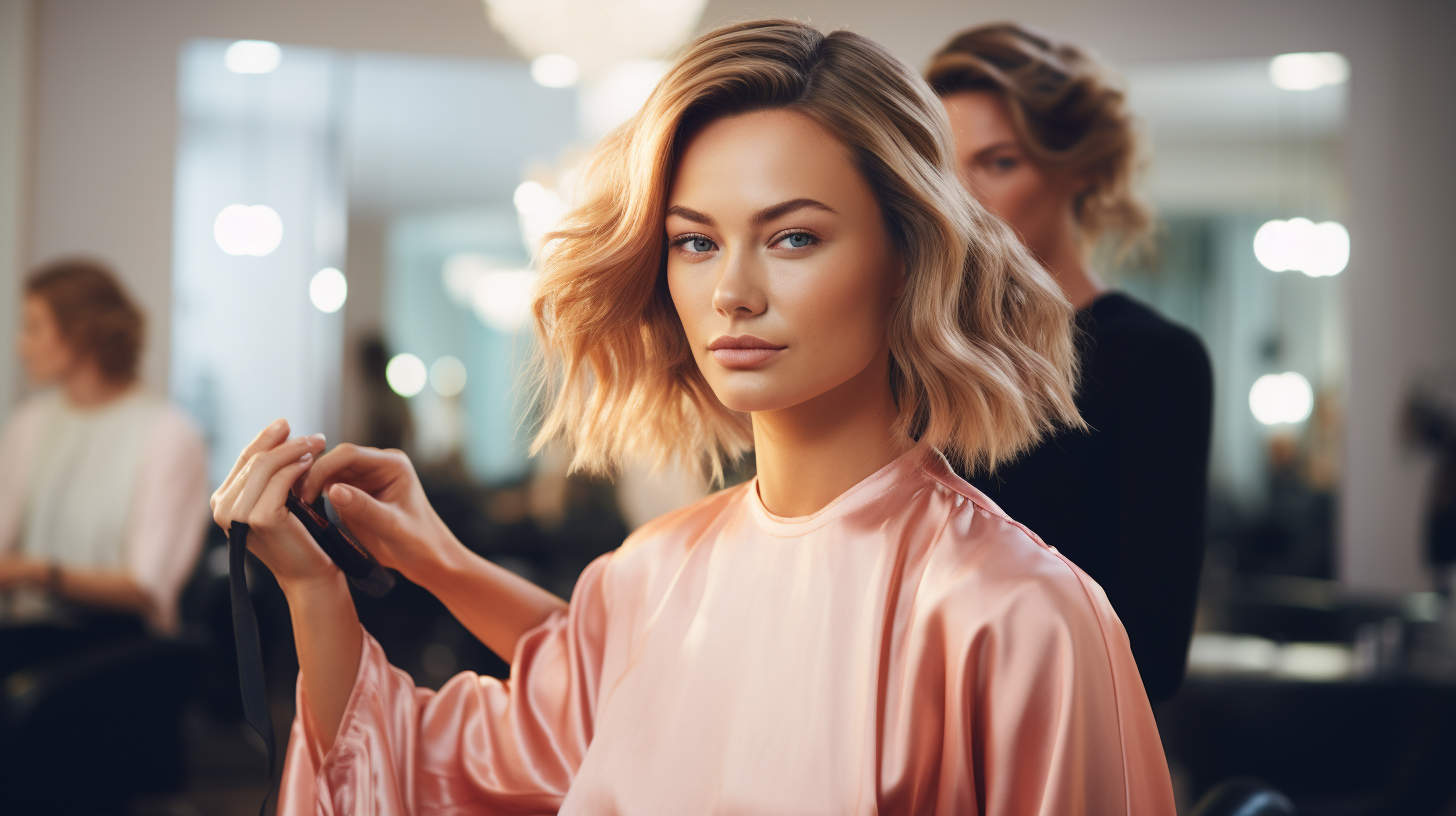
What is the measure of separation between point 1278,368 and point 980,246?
13.0ft

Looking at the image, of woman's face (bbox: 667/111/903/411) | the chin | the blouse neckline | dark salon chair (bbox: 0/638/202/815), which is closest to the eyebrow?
woman's face (bbox: 667/111/903/411)

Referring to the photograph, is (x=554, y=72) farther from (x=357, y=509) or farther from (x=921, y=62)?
(x=357, y=509)

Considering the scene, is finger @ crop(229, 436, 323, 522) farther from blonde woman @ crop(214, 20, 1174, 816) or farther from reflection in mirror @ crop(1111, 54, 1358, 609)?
reflection in mirror @ crop(1111, 54, 1358, 609)

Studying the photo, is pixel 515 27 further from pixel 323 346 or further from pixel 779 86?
pixel 779 86

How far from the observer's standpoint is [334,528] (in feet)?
3.00

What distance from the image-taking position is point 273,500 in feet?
2.85

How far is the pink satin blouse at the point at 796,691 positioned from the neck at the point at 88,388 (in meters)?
2.51

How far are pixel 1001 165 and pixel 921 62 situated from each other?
300cm

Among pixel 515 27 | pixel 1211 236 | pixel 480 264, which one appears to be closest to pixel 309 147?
pixel 480 264

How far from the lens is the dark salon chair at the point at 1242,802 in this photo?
1.26m

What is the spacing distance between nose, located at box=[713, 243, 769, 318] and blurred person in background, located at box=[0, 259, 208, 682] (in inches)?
99.7

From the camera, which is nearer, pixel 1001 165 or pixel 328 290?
pixel 1001 165

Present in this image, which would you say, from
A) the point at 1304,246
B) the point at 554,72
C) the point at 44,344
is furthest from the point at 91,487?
the point at 1304,246

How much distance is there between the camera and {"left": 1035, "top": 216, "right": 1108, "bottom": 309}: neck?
1.23 meters
